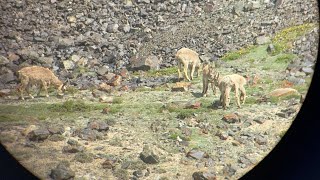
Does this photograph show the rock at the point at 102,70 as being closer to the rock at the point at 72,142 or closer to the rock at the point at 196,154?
the rock at the point at 72,142

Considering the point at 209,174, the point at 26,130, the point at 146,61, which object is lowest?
the point at 209,174

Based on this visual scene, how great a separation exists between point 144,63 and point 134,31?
0.20 meters

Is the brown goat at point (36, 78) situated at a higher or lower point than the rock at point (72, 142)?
higher

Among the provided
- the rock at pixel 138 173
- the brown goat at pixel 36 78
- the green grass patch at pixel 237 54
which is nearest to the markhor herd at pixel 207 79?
the brown goat at pixel 36 78

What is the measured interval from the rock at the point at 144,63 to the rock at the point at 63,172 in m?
0.68

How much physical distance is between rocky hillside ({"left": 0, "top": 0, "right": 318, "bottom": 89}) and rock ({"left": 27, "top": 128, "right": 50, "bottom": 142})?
30 centimetres

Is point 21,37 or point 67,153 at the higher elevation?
point 21,37

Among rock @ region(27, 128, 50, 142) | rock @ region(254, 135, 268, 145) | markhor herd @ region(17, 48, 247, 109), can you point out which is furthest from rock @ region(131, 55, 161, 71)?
rock @ region(254, 135, 268, 145)

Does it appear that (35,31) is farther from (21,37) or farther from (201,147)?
(201,147)

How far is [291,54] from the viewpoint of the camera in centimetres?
327

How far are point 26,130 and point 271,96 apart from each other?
141 centimetres

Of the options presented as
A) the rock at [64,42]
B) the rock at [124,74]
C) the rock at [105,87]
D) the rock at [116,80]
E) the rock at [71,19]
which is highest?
the rock at [71,19]

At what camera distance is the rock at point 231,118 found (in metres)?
3.26

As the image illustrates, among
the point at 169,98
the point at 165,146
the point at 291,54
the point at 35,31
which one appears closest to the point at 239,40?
the point at 291,54
